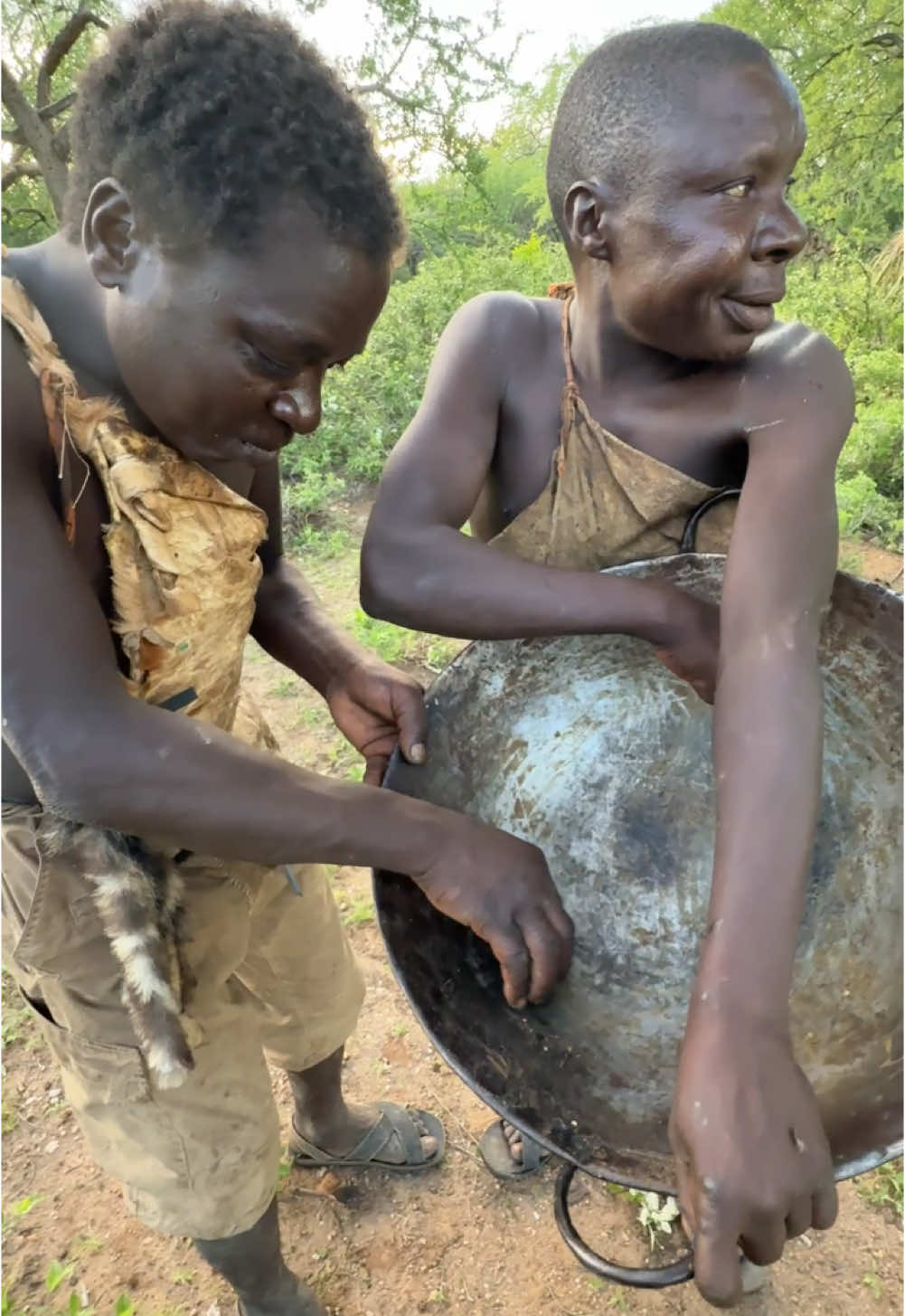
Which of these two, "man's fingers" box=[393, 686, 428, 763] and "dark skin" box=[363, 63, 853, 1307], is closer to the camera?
"dark skin" box=[363, 63, 853, 1307]

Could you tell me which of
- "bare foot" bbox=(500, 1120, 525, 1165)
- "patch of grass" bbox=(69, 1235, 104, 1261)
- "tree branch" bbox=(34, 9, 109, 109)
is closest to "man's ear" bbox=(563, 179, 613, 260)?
"bare foot" bbox=(500, 1120, 525, 1165)

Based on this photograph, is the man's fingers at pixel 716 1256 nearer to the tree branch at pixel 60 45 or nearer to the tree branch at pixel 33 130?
the tree branch at pixel 33 130

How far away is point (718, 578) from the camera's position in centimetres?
125

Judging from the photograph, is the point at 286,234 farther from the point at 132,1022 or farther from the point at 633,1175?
the point at 633,1175

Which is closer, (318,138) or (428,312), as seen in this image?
(318,138)

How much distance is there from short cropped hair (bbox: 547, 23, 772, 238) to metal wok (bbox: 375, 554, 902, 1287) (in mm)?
534

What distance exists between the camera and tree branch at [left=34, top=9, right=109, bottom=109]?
17.7 feet

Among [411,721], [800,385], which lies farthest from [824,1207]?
[800,385]

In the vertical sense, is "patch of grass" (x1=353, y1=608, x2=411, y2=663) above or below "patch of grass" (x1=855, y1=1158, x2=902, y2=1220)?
above

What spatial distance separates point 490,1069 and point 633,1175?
205 millimetres

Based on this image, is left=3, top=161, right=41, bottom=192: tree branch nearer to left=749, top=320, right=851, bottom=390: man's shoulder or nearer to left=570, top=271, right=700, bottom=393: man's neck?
left=570, top=271, right=700, bottom=393: man's neck

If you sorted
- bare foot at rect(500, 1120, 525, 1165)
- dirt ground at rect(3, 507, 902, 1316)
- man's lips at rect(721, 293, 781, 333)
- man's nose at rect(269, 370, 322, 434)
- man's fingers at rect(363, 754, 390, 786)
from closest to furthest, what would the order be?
man's nose at rect(269, 370, 322, 434), man's lips at rect(721, 293, 781, 333), man's fingers at rect(363, 754, 390, 786), dirt ground at rect(3, 507, 902, 1316), bare foot at rect(500, 1120, 525, 1165)

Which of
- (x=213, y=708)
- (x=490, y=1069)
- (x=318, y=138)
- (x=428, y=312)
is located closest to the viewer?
(x=318, y=138)


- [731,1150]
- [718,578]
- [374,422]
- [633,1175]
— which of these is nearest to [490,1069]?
[633,1175]
